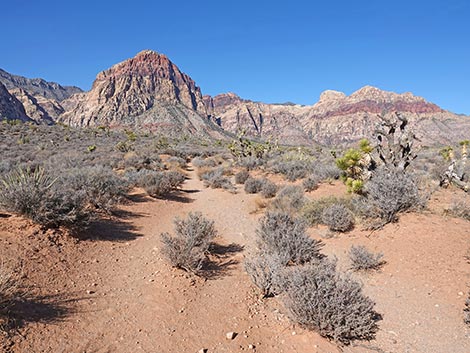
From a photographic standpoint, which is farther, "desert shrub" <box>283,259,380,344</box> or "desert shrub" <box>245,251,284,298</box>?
"desert shrub" <box>245,251,284,298</box>

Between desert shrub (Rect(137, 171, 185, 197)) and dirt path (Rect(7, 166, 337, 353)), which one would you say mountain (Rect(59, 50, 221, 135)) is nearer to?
desert shrub (Rect(137, 171, 185, 197))

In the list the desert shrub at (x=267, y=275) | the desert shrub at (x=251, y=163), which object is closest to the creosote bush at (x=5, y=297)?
the desert shrub at (x=267, y=275)

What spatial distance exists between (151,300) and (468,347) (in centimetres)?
462

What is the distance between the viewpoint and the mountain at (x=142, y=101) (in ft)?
361

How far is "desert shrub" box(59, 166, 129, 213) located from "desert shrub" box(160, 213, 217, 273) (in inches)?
141

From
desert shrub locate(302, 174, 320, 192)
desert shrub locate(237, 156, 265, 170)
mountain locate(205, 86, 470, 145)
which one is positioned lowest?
desert shrub locate(302, 174, 320, 192)

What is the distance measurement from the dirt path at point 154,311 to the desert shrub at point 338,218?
2656mm

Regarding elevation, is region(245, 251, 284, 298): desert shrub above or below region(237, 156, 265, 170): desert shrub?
below

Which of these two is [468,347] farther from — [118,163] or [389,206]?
[118,163]

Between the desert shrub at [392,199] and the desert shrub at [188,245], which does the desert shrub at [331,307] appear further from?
the desert shrub at [392,199]

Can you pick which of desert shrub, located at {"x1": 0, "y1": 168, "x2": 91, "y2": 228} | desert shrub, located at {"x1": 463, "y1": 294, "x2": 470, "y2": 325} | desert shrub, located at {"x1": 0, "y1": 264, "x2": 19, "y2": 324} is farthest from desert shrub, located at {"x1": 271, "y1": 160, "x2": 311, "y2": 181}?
desert shrub, located at {"x1": 0, "y1": 264, "x2": 19, "y2": 324}

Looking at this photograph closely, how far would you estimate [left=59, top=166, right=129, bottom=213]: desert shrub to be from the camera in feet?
28.8

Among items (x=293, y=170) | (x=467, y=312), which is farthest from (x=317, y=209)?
(x=293, y=170)

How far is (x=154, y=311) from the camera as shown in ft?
14.2
